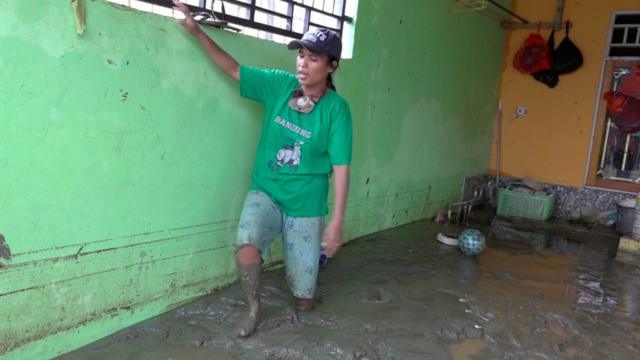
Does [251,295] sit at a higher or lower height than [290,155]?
lower

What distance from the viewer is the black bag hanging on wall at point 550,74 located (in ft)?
22.6

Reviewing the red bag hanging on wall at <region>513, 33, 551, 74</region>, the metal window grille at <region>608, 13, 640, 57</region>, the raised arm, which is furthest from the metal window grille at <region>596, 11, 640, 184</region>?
the raised arm

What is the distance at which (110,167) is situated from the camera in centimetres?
248

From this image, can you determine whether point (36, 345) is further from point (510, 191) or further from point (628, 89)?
point (628, 89)

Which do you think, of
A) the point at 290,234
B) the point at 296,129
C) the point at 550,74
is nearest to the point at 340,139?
the point at 296,129

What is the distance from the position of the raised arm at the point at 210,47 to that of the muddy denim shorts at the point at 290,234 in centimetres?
70

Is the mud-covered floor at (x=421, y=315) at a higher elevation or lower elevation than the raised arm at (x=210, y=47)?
lower

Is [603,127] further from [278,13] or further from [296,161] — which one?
[296,161]

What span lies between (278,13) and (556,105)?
16.5 ft

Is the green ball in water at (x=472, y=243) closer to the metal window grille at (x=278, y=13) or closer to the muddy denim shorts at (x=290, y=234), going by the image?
the muddy denim shorts at (x=290, y=234)

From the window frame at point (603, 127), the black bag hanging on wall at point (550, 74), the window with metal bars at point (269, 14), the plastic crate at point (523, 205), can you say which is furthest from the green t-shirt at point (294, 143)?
the window frame at point (603, 127)

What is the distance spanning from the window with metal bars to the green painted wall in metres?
0.10

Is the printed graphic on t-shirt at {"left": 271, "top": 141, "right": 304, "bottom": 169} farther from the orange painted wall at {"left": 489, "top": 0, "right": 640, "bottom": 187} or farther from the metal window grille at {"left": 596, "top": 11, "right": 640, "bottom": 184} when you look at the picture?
the metal window grille at {"left": 596, "top": 11, "right": 640, "bottom": 184}

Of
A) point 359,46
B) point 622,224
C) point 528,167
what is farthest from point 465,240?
point 528,167
